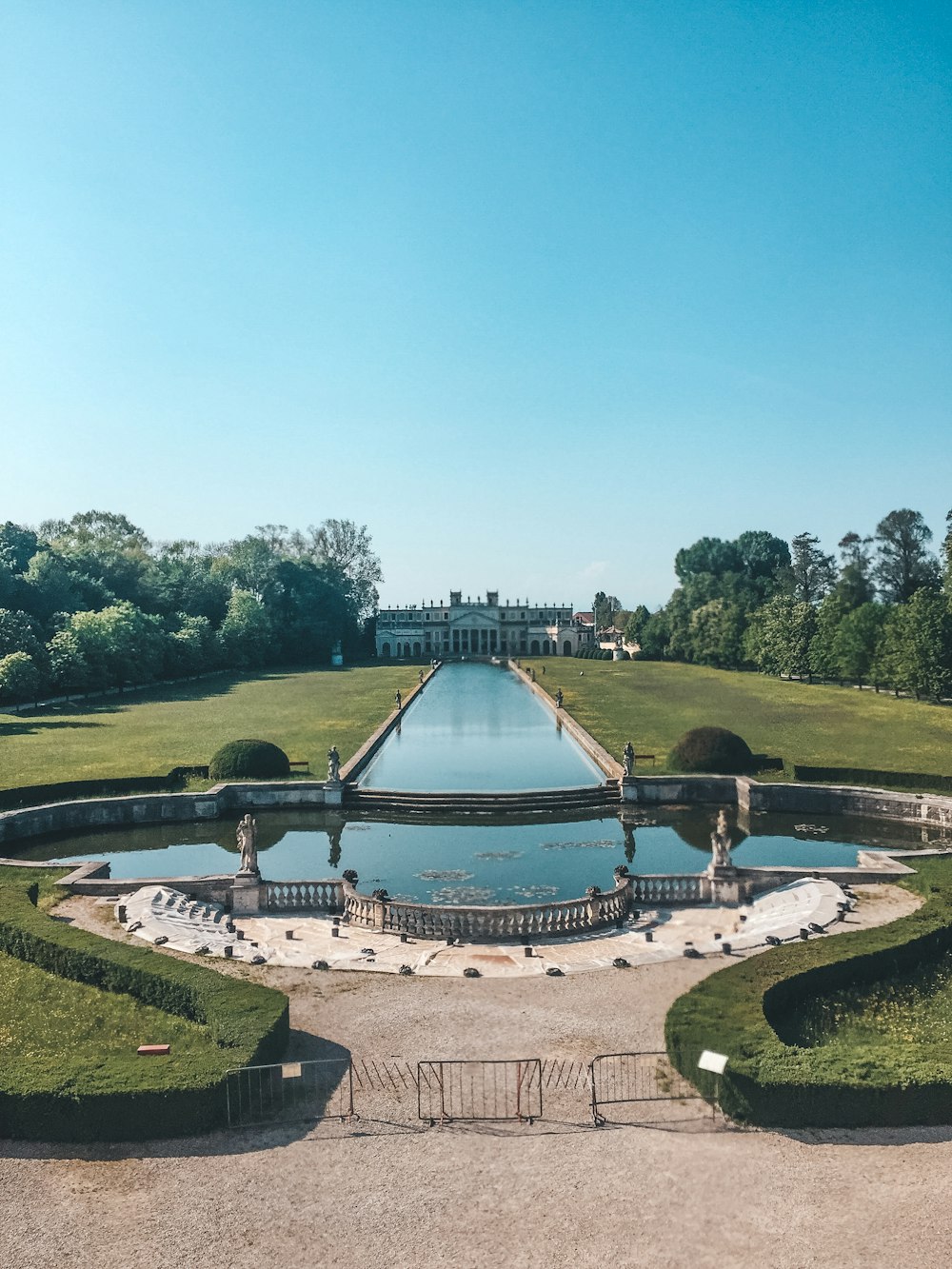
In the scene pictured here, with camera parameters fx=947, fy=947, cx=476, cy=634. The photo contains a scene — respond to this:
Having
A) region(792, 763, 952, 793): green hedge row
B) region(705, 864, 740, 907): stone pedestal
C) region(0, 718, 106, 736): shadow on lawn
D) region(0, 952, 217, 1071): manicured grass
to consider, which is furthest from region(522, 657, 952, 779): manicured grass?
region(0, 718, 106, 736): shadow on lawn

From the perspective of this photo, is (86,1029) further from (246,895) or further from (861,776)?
(861,776)

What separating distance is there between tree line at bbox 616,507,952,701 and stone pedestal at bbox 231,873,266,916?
185 ft

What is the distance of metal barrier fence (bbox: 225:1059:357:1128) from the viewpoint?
43.2 ft

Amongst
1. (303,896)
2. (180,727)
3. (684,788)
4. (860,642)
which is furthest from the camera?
(860,642)

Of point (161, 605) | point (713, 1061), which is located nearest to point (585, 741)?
point (713, 1061)

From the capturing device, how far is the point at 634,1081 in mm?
14195

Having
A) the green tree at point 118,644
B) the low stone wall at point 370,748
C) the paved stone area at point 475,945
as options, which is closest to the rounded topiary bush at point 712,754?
the low stone wall at point 370,748

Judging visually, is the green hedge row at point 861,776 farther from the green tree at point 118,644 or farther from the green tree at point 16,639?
the green tree at point 118,644

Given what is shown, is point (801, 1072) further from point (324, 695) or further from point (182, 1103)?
point (324, 695)

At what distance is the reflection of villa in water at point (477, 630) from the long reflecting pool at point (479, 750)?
284ft

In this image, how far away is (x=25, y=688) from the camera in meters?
65.1

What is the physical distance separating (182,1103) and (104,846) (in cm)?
2240

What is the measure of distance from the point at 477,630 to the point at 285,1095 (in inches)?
6327

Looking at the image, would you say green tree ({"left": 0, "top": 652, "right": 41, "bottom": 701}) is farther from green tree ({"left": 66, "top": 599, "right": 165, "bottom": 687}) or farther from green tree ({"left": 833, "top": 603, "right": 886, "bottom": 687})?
green tree ({"left": 833, "top": 603, "right": 886, "bottom": 687})
